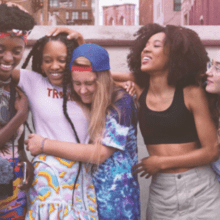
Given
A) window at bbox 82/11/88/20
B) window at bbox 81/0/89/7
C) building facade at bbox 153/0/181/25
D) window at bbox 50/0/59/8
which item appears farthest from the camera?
window at bbox 81/0/89/7

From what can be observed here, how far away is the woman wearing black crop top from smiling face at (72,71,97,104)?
1.48 ft

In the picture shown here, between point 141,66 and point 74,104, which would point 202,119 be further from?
point 74,104

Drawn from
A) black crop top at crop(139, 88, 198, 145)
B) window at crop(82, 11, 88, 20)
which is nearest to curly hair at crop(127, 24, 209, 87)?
black crop top at crop(139, 88, 198, 145)

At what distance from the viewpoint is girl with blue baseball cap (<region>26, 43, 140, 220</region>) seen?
6.83 ft

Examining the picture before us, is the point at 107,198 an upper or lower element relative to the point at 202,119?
lower

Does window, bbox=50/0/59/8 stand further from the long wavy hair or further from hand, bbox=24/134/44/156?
hand, bbox=24/134/44/156

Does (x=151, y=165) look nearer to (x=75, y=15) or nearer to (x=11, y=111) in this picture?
(x=11, y=111)

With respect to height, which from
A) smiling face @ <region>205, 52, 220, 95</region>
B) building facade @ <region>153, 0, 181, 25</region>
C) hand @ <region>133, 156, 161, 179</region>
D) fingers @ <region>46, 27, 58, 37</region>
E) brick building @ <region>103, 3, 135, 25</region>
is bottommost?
A: hand @ <region>133, 156, 161, 179</region>

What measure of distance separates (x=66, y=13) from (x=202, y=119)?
183ft

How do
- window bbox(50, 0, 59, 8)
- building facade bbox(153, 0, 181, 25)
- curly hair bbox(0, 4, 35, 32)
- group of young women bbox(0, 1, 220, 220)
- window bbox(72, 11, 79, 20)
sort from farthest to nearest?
window bbox(50, 0, 59, 8)
window bbox(72, 11, 79, 20)
building facade bbox(153, 0, 181, 25)
group of young women bbox(0, 1, 220, 220)
curly hair bbox(0, 4, 35, 32)

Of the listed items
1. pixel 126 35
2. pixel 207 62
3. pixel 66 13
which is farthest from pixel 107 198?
pixel 66 13

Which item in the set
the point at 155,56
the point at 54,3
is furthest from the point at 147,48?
the point at 54,3

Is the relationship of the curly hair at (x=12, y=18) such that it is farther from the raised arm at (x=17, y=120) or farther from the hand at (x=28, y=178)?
the hand at (x=28, y=178)

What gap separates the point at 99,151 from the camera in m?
2.08
